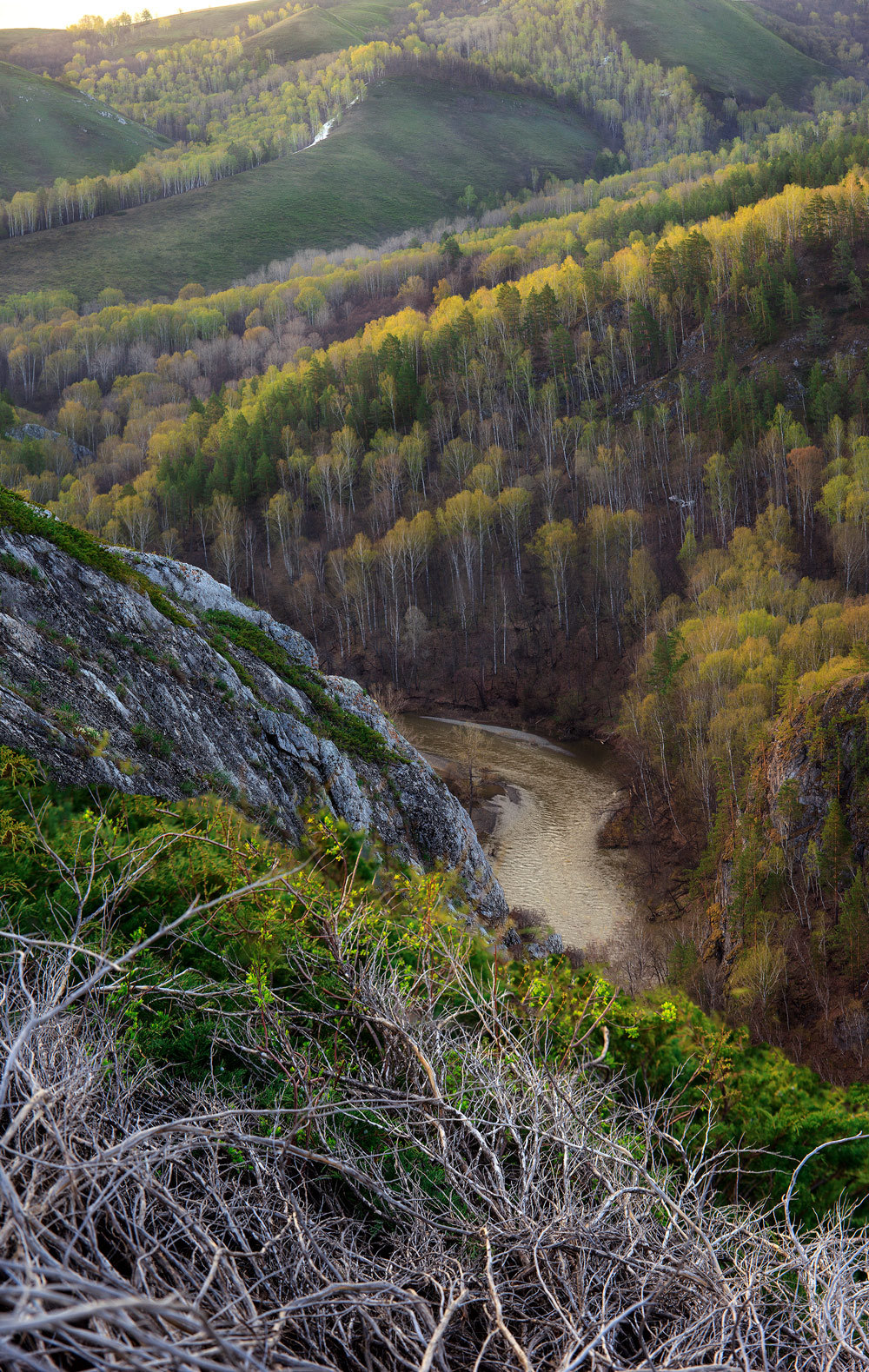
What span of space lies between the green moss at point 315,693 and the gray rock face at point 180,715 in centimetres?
25

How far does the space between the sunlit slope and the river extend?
6695 inches

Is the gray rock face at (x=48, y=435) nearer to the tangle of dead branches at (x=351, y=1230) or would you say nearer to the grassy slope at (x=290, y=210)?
the grassy slope at (x=290, y=210)

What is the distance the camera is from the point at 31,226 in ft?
464

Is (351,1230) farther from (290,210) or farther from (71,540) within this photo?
(290,210)

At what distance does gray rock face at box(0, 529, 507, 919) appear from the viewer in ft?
35.2

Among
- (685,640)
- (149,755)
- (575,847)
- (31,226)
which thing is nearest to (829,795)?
(575,847)

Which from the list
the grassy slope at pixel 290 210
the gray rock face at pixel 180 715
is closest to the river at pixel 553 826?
the gray rock face at pixel 180 715

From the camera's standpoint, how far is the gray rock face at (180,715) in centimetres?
1072

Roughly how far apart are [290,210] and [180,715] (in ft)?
590

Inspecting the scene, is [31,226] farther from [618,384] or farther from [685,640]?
[685,640]

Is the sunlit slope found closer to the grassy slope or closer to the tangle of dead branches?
the grassy slope

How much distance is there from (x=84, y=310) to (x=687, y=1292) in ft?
491

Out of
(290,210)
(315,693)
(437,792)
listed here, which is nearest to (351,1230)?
(437,792)

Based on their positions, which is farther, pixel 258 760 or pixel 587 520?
pixel 587 520
